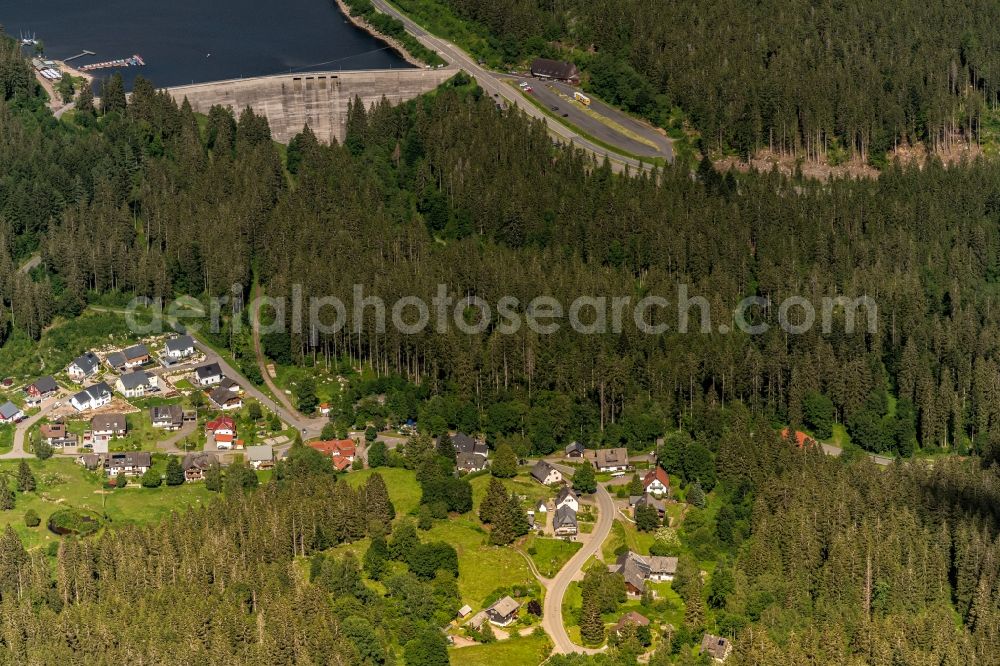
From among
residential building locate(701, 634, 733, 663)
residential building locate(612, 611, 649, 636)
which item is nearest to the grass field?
residential building locate(612, 611, 649, 636)

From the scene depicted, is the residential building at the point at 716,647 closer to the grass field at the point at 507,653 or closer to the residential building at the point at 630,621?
the residential building at the point at 630,621

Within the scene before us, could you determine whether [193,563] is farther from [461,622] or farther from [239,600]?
[461,622]

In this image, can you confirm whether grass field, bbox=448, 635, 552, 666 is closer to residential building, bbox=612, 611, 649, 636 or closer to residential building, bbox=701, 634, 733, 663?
residential building, bbox=612, 611, 649, 636

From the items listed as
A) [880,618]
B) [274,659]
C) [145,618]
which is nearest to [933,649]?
[880,618]

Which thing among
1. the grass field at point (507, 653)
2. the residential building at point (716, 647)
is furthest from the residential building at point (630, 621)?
the grass field at point (507, 653)

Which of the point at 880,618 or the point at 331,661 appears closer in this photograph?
the point at 331,661
